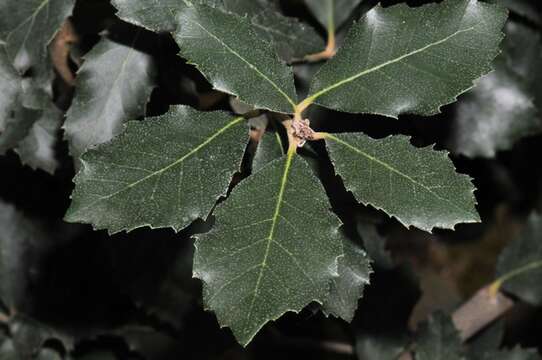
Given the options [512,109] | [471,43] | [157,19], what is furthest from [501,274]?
[157,19]

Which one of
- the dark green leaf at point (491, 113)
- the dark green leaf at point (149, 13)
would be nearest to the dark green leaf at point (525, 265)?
the dark green leaf at point (491, 113)

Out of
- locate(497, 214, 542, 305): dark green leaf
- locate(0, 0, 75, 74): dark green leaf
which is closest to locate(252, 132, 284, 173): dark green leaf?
locate(0, 0, 75, 74): dark green leaf

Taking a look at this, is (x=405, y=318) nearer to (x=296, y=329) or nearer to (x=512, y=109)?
(x=296, y=329)

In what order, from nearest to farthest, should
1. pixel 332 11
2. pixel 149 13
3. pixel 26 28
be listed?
pixel 149 13
pixel 26 28
pixel 332 11

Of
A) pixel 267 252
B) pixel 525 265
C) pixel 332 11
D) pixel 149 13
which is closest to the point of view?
pixel 267 252

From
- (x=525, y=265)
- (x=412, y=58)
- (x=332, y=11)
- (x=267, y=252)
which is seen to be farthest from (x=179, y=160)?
(x=525, y=265)

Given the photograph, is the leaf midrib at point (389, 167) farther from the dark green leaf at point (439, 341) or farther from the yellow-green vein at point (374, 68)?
the dark green leaf at point (439, 341)

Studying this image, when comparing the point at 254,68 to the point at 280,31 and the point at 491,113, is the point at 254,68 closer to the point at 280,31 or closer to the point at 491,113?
the point at 280,31
